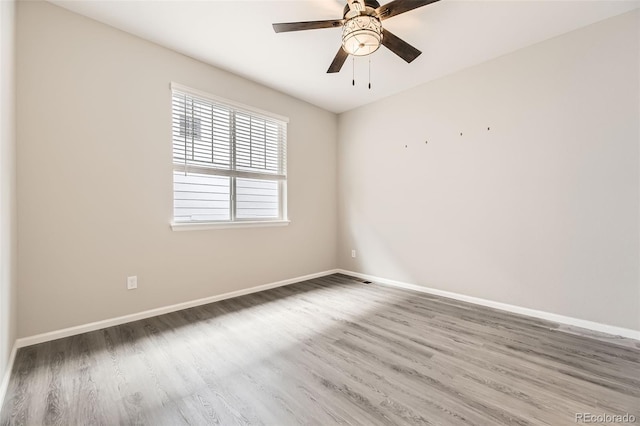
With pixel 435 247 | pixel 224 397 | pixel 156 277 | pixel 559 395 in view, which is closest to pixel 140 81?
pixel 156 277

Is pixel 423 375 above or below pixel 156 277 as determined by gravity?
below

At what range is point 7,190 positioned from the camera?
1.74 metres

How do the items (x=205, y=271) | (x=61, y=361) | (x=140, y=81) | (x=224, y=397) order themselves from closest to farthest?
(x=224, y=397) → (x=61, y=361) → (x=140, y=81) → (x=205, y=271)

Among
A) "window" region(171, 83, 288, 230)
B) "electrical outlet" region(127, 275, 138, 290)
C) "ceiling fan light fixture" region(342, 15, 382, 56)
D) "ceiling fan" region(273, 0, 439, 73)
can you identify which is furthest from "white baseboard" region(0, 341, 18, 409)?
"ceiling fan light fixture" region(342, 15, 382, 56)

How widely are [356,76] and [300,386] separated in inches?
128

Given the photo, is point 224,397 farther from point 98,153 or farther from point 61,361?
point 98,153

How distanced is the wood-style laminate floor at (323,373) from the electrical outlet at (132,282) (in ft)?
1.15

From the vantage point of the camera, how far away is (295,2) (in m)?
2.15

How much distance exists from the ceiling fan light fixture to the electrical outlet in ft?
9.20

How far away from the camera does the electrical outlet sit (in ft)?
8.28

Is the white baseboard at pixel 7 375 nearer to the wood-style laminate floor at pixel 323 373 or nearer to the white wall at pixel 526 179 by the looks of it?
the wood-style laminate floor at pixel 323 373

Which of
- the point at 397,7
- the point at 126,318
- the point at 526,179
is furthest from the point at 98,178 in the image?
the point at 526,179

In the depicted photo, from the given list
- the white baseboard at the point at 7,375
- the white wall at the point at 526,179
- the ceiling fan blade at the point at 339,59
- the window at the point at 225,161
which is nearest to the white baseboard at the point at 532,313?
the white wall at the point at 526,179

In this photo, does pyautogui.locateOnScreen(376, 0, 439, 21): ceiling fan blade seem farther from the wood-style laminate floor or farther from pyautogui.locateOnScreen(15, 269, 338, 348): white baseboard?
pyautogui.locateOnScreen(15, 269, 338, 348): white baseboard
